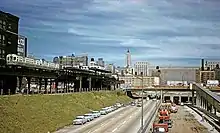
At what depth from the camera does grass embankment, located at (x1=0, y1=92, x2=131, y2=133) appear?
51912 millimetres

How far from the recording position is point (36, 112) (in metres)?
63.4

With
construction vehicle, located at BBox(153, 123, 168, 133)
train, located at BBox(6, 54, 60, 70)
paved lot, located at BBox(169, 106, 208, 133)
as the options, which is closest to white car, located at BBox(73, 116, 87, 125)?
train, located at BBox(6, 54, 60, 70)

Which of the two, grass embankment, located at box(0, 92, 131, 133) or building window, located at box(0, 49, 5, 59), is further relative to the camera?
building window, located at box(0, 49, 5, 59)

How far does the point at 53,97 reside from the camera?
272ft

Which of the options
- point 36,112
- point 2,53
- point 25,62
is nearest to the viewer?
point 36,112

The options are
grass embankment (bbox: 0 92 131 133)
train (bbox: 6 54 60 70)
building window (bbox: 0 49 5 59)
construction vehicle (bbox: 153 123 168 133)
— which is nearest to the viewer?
grass embankment (bbox: 0 92 131 133)

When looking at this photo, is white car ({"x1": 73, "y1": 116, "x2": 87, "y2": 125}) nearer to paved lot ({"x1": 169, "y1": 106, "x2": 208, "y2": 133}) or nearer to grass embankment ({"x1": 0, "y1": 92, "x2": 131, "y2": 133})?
grass embankment ({"x1": 0, "y1": 92, "x2": 131, "y2": 133})

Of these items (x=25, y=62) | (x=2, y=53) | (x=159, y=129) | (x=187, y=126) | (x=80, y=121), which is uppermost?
(x=2, y=53)

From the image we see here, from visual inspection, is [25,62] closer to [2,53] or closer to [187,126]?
[2,53]

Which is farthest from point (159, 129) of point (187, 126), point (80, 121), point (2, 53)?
point (2, 53)

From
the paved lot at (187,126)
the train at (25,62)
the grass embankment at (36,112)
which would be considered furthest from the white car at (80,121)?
the paved lot at (187,126)

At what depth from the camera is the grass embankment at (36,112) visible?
51912mm

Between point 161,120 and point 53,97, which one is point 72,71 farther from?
point 161,120

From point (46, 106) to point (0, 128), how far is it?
24.3 m
